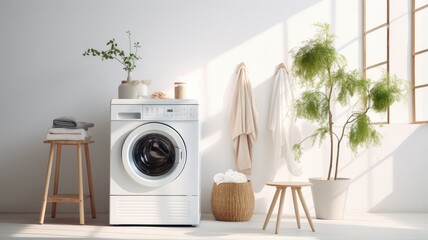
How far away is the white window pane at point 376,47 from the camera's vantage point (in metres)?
5.23

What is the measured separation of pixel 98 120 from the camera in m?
4.98

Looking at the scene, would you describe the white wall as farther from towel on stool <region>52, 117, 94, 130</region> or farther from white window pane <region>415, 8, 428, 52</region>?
towel on stool <region>52, 117, 94, 130</region>

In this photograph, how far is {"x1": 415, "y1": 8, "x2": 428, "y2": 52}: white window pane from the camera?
4.96 metres

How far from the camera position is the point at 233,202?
4465mm

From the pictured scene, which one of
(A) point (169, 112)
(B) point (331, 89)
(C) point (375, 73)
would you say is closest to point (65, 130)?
(A) point (169, 112)

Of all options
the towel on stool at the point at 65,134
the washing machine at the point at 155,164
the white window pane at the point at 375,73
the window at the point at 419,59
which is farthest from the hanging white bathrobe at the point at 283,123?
the towel on stool at the point at 65,134

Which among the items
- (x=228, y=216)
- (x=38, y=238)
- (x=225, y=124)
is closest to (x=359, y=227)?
(x=228, y=216)

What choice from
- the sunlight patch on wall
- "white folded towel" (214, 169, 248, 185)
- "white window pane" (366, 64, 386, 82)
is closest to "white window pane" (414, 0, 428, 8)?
"white window pane" (366, 64, 386, 82)

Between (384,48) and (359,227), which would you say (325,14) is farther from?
(359,227)

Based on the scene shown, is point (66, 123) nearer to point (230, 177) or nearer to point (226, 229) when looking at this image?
point (230, 177)

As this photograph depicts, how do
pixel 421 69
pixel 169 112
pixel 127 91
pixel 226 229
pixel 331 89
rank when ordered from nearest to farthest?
pixel 226 229, pixel 169 112, pixel 127 91, pixel 331 89, pixel 421 69

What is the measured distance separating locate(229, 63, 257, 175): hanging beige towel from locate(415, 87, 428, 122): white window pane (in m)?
1.51

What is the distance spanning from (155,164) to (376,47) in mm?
2466

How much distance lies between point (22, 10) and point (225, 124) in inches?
83.6
